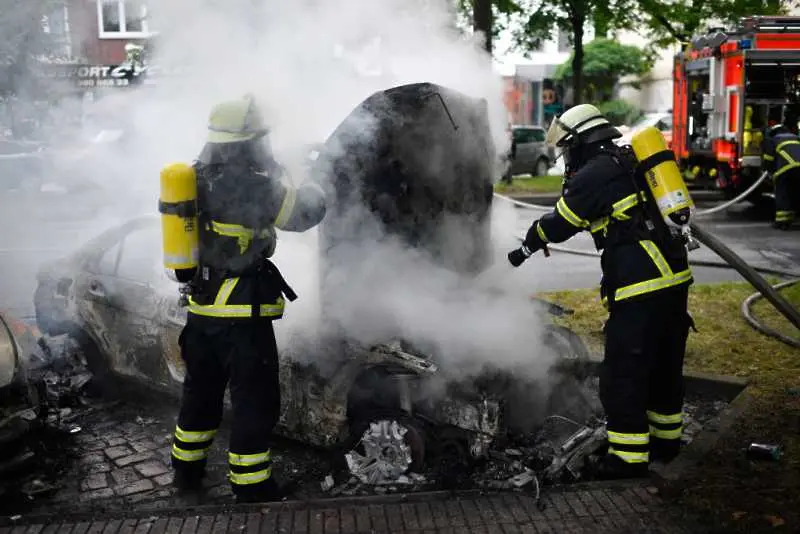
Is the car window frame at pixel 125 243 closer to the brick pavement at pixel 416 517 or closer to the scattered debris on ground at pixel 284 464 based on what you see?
the scattered debris on ground at pixel 284 464

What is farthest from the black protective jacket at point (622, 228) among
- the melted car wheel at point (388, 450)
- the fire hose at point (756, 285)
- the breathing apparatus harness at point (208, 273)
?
the breathing apparatus harness at point (208, 273)

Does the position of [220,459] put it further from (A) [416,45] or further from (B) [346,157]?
(A) [416,45]

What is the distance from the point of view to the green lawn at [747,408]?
340 cm

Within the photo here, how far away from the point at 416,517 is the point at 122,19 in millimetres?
4266

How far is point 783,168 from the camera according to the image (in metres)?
11.7

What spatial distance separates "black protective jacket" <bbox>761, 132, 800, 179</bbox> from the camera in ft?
37.8

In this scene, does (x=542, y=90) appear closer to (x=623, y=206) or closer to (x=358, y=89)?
(x=358, y=89)

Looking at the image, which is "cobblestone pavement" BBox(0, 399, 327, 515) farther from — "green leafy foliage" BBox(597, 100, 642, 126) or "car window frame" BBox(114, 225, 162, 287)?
"green leafy foliage" BBox(597, 100, 642, 126)

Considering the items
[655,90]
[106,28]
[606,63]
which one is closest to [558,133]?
[106,28]

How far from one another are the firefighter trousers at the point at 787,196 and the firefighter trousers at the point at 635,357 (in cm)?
889

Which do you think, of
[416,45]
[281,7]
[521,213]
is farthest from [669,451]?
[521,213]

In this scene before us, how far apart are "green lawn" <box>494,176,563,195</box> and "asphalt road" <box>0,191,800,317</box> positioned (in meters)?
2.45

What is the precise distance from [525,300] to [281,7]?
2.28 m

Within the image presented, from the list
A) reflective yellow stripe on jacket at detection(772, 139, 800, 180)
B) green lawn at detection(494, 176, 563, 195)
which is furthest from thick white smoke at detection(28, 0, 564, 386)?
green lawn at detection(494, 176, 563, 195)
